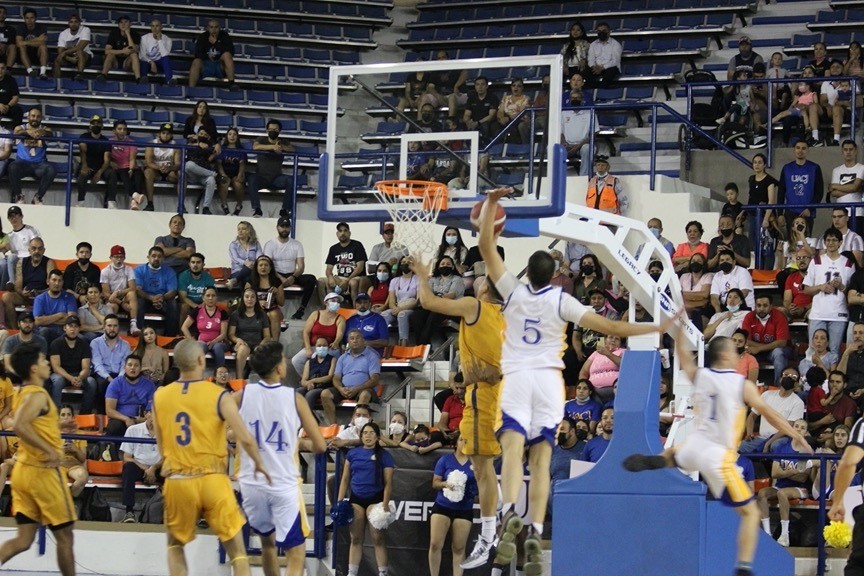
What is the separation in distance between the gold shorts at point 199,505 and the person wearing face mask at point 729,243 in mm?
9166

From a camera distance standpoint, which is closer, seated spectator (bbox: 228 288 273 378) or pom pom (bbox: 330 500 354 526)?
pom pom (bbox: 330 500 354 526)

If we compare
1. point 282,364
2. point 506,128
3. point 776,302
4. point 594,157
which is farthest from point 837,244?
point 282,364

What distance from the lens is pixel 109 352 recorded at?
17234mm

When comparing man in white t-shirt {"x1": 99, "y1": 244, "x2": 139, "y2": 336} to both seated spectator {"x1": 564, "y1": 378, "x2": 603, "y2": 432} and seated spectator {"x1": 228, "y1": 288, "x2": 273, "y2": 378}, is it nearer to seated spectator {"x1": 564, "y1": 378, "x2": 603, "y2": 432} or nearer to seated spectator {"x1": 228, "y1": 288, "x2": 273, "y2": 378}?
seated spectator {"x1": 228, "y1": 288, "x2": 273, "y2": 378}

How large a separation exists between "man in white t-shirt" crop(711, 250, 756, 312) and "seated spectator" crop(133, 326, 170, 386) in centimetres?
660

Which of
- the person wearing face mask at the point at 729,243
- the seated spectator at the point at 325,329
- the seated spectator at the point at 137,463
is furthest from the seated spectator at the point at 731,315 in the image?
the seated spectator at the point at 137,463

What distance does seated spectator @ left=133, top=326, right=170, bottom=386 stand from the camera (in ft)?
55.9

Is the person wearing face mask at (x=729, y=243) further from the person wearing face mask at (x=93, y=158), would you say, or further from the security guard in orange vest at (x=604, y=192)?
the person wearing face mask at (x=93, y=158)

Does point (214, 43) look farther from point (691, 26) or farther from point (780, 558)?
point (780, 558)

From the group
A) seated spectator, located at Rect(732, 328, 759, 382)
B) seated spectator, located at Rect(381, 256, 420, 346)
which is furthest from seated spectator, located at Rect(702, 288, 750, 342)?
seated spectator, located at Rect(381, 256, 420, 346)

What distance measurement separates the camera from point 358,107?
13531 millimetres

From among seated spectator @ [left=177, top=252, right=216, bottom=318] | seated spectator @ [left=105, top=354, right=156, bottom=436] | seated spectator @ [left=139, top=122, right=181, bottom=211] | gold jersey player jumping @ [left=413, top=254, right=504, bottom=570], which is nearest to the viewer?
gold jersey player jumping @ [left=413, top=254, right=504, bottom=570]

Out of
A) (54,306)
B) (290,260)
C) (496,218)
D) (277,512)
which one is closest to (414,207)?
(496,218)

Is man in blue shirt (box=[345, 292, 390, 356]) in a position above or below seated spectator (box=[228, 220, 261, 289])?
below
